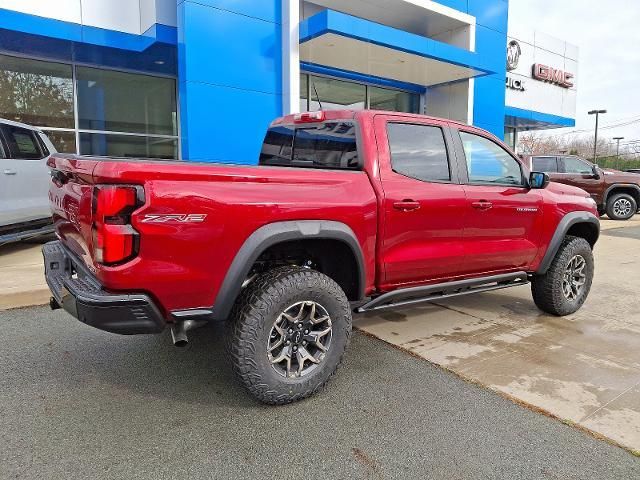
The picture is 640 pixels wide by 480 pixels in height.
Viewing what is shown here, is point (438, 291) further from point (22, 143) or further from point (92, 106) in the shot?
point (92, 106)

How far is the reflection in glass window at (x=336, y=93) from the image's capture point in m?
13.8

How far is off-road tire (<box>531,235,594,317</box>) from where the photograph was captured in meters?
4.62

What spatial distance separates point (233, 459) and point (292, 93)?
371 inches

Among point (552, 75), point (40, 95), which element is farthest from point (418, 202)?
point (552, 75)

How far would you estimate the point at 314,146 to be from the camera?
385 centimetres

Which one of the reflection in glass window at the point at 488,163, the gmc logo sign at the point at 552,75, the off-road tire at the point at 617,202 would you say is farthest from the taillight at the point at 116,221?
the gmc logo sign at the point at 552,75

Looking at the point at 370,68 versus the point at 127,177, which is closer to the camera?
the point at 127,177

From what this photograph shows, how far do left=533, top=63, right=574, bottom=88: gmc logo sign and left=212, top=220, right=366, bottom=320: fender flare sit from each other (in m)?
19.9

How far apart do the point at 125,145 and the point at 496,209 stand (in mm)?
9667

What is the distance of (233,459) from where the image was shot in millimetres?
2393

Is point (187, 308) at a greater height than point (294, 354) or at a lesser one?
greater

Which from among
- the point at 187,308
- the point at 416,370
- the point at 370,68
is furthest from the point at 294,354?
the point at 370,68

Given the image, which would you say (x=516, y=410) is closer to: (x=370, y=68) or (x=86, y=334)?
(x=86, y=334)

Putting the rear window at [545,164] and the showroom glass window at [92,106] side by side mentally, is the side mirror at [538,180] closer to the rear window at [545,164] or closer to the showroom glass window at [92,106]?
the showroom glass window at [92,106]
